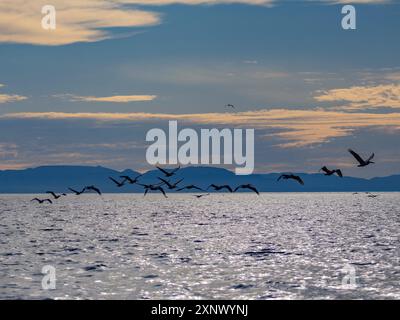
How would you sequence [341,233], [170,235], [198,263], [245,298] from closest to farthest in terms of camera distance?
1. [245,298]
2. [198,263]
3. [170,235]
4. [341,233]

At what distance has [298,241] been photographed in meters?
79.7

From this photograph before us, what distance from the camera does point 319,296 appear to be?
39875 mm

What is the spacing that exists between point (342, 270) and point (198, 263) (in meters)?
10.9

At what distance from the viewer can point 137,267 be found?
51.6 metres

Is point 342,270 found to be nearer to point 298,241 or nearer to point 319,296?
point 319,296

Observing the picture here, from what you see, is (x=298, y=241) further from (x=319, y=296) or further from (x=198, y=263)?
(x=319, y=296)

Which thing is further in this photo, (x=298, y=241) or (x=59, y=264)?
(x=298, y=241)

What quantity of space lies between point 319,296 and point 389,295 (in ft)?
13.0
